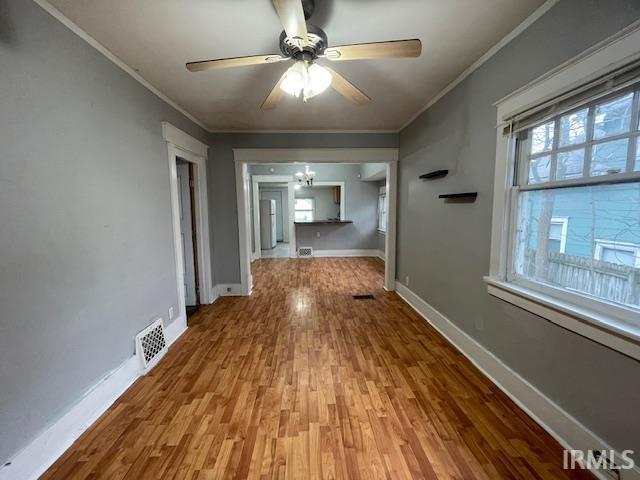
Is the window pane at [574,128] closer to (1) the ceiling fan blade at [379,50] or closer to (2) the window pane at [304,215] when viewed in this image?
(1) the ceiling fan blade at [379,50]

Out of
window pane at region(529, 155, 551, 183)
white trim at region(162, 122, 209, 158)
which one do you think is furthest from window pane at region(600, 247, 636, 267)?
white trim at region(162, 122, 209, 158)

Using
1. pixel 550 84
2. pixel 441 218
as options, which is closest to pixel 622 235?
pixel 550 84

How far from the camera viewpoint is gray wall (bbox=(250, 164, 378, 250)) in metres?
7.06

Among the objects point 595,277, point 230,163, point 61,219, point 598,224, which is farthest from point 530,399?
point 230,163

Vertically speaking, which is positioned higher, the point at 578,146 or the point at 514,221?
the point at 578,146

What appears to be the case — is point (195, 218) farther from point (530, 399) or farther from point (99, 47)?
point (530, 399)

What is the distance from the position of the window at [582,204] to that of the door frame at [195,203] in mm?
3018

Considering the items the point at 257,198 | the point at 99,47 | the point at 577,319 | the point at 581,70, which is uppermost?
the point at 99,47

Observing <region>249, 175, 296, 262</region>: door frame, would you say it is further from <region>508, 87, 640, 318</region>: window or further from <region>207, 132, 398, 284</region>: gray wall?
<region>508, 87, 640, 318</region>: window

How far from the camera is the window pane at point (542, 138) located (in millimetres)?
1579

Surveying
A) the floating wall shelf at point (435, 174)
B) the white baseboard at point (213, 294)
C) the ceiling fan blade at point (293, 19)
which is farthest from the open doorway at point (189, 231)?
the floating wall shelf at point (435, 174)

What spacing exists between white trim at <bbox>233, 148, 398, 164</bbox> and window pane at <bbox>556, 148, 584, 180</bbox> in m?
2.52

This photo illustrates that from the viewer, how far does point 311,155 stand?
383 centimetres

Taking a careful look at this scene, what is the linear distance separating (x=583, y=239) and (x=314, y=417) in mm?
1871
